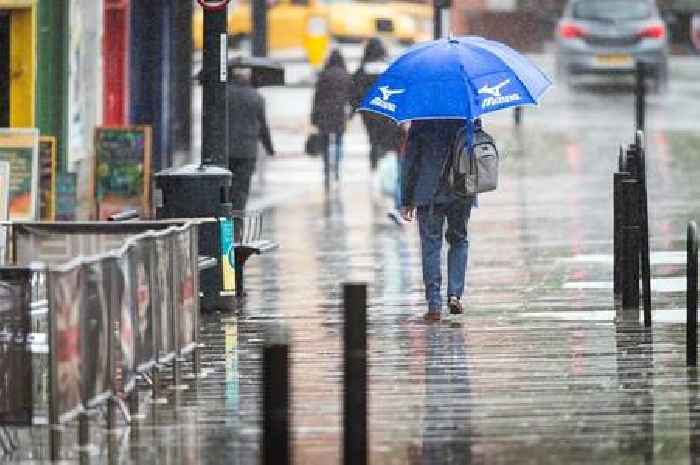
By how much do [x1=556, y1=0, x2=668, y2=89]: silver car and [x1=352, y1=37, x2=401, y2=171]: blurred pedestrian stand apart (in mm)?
14687

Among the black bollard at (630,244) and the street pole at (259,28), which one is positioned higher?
the street pole at (259,28)

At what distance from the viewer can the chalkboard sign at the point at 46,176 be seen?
1950cm

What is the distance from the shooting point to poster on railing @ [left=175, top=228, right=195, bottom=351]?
1199 centimetres

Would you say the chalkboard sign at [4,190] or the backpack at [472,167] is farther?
the chalkboard sign at [4,190]


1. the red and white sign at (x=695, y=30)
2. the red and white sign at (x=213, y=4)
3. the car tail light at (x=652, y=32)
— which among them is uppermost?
the red and white sign at (x=695, y=30)

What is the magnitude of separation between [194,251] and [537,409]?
6.80 ft

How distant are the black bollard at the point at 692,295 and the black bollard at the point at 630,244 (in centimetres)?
211

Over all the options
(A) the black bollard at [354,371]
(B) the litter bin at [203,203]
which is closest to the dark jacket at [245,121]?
(B) the litter bin at [203,203]

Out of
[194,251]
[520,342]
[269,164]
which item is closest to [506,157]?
[269,164]

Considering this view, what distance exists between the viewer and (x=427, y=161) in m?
15.2

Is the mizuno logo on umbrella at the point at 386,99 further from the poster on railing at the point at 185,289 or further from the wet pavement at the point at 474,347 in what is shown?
the poster on railing at the point at 185,289

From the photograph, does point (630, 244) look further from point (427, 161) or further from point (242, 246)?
point (242, 246)

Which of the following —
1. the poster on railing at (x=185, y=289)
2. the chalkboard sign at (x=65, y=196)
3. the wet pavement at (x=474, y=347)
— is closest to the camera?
the wet pavement at (x=474, y=347)

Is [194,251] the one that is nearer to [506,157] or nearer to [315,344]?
[315,344]
